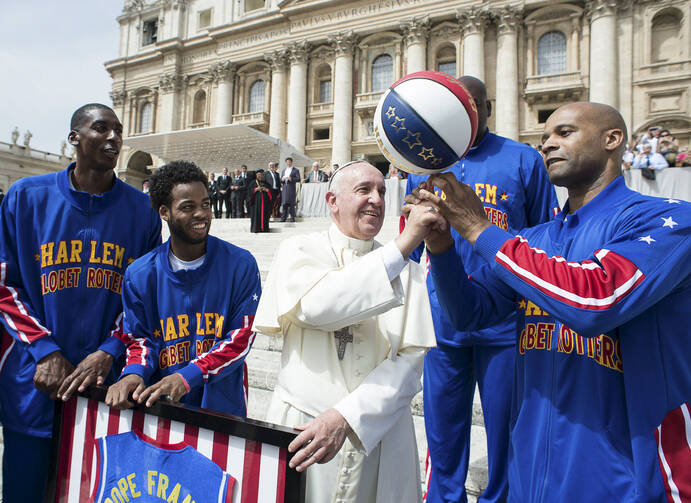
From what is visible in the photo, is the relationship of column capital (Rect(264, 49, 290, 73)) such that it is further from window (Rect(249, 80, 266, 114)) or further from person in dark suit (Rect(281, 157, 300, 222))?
person in dark suit (Rect(281, 157, 300, 222))

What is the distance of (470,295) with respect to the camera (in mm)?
1736

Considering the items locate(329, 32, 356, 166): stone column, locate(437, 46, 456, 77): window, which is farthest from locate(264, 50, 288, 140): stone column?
locate(437, 46, 456, 77): window

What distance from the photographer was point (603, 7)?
73.5 feet

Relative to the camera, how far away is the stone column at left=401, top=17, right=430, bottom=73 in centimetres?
2612

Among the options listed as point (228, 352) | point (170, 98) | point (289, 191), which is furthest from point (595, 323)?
point (170, 98)

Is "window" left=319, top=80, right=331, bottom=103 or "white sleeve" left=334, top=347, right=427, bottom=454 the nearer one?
"white sleeve" left=334, top=347, right=427, bottom=454

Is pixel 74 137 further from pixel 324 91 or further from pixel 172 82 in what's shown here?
pixel 172 82

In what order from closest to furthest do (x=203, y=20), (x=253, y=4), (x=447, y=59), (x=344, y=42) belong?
1. (x=447, y=59)
2. (x=344, y=42)
3. (x=253, y=4)
4. (x=203, y=20)

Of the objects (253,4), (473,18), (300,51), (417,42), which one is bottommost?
(417,42)

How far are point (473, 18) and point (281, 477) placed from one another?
1105 inches

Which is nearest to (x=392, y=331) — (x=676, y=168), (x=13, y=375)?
(x=13, y=375)

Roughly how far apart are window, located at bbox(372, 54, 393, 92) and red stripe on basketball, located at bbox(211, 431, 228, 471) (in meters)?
28.8

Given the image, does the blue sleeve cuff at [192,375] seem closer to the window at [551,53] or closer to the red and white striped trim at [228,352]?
the red and white striped trim at [228,352]

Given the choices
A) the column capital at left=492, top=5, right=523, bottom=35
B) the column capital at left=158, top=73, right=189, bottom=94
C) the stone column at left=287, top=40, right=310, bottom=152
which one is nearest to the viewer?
the column capital at left=492, top=5, right=523, bottom=35
